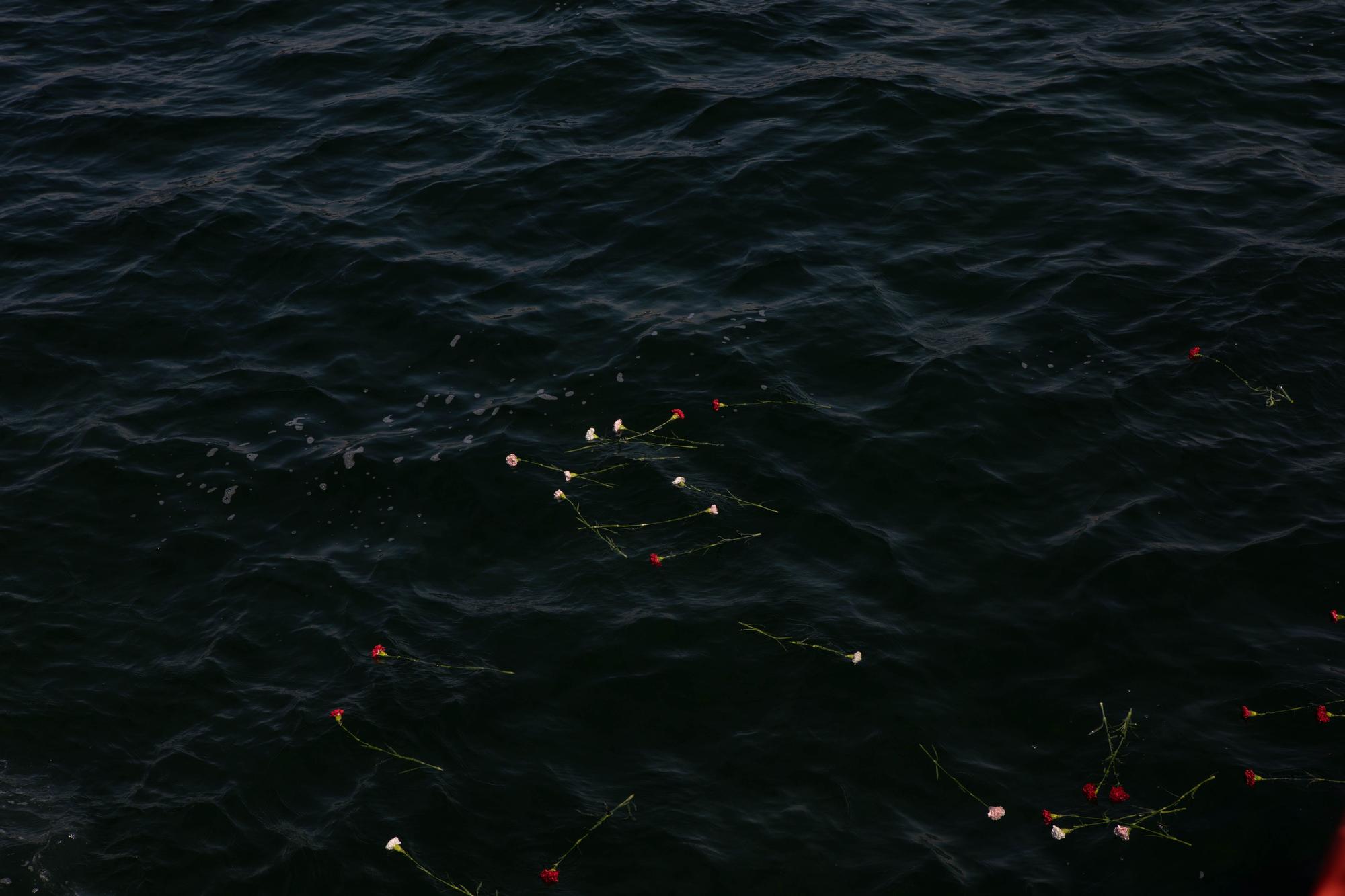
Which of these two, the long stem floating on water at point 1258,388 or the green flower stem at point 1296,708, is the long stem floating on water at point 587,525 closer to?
the green flower stem at point 1296,708

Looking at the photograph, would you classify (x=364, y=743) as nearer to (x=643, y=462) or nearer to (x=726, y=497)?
(x=643, y=462)

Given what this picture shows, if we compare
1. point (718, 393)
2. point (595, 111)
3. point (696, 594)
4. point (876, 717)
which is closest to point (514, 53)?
point (595, 111)

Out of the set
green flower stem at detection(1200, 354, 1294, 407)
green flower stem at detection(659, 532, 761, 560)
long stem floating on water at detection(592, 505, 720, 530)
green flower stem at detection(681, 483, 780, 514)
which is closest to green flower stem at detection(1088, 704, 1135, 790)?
green flower stem at detection(659, 532, 761, 560)

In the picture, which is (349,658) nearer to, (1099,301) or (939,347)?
(939,347)

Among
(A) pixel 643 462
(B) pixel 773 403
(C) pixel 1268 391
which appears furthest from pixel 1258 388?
(A) pixel 643 462

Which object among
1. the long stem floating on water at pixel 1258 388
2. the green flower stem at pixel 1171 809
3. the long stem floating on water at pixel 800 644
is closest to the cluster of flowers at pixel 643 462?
the long stem floating on water at pixel 800 644

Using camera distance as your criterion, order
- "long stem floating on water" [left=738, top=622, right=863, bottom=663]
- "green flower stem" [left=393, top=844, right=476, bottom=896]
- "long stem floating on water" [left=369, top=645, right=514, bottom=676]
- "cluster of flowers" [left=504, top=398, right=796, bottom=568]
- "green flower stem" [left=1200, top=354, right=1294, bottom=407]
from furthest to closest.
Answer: "green flower stem" [left=1200, top=354, right=1294, bottom=407] < "cluster of flowers" [left=504, top=398, right=796, bottom=568] < "long stem floating on water" [left=369, top=645, right=514, bottom=676] < "long stem floating on water" [left=738, top=622, right=863, bottom=663] < "green flower stem" [left=393, top=844, right=476, bottom=896]

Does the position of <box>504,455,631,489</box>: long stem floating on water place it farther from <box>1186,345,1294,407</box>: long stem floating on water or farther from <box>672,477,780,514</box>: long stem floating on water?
<box>1186,345,1294,407</box>: long stem floating on water

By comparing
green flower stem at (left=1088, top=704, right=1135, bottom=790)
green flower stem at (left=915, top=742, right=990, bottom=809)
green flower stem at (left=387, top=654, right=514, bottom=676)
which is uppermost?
green flower stem at (left=1088, top=704, right=1135, bottom=790)
